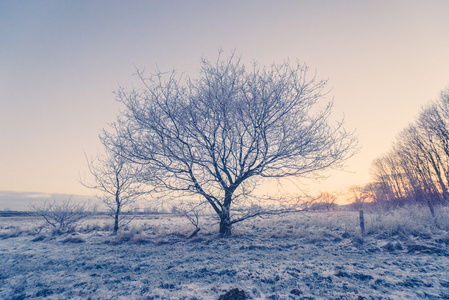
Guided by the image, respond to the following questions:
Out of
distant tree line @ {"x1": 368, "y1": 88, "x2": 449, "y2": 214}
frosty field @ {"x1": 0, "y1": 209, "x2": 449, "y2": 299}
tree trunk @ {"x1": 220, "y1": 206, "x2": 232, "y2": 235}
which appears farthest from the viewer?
distant tree line @ {"x1": 368, "y1": 88, "x2": 449, "y2": 214}

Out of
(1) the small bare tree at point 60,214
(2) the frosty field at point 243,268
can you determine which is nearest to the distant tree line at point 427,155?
(2) the frosty field at point 243,268

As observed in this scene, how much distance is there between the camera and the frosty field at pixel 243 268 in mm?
3170

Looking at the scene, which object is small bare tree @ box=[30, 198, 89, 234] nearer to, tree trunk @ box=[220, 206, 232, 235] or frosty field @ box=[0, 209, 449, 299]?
frosty field @ box=[0, 209, 449, 299]

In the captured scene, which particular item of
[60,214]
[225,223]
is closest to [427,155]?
[225,223]

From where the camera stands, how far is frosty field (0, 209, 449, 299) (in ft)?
10.4

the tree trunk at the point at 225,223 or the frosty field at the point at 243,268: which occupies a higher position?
the tree trunk at the point at 225,223

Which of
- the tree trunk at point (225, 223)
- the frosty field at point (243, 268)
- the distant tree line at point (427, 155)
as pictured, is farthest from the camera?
the distant tree line at point (427, 155)

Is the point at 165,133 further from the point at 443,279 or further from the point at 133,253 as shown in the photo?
the point at 443,279

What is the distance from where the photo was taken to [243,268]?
4.10 meters

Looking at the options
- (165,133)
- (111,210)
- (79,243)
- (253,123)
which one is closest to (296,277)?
(253,123)

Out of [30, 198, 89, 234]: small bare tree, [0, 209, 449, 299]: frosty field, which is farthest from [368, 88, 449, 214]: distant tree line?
[30, 198, 89, 234]: small bare tree

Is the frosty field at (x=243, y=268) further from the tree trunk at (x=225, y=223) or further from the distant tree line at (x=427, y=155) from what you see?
the distant tree line at (x=427, y=155)

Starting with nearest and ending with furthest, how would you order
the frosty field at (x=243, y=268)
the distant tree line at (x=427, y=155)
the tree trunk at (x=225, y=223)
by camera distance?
1. the frosty field at (x=243, y=268)
2. the tree trunk at (x=225, y=223)
3. the distant tree line at (x=427, y=155)

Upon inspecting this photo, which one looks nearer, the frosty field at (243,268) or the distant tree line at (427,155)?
the frosty field at (243,268)
